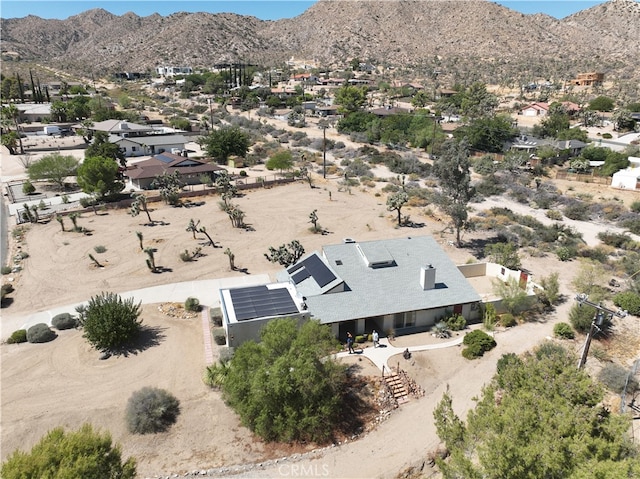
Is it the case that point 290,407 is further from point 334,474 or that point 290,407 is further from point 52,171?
point 52,171

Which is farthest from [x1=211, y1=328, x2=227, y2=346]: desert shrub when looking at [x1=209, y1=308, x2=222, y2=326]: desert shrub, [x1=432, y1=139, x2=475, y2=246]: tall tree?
[x1=432, y1=139, x2=475, y2=246]: tall tree

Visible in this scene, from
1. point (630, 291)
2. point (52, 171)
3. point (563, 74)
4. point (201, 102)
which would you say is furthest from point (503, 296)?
point (563, 74)

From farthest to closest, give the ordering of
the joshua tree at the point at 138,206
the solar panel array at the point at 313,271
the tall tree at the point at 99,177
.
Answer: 1. the tall tree at the point at 99,177
2. the joshua tree at the point at 138,206
3. the solar panel array at the point at 313,271

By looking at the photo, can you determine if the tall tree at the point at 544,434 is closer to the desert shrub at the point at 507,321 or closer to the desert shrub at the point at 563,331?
the desert shrub at the point at 563,331

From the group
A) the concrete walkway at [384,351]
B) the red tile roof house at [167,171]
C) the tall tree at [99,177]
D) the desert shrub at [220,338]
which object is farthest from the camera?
the red tile roof house at [167,171]

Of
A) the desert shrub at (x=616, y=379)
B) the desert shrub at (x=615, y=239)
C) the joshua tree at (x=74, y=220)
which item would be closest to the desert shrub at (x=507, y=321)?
the desert shrub at (x=616, y=379)
